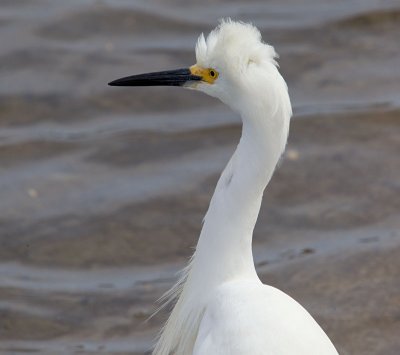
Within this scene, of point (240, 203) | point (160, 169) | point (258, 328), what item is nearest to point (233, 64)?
point (240, 203)

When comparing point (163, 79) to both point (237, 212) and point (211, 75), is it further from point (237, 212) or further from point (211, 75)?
point (237, 212)

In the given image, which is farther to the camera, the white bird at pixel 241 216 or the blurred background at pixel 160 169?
the blurred background at pixel 160 169

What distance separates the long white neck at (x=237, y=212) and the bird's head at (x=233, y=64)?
2.6 inches

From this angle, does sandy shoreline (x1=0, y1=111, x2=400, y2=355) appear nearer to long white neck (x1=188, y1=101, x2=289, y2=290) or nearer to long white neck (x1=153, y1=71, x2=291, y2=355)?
long white neck (x1=153, y1=71, x2=291, y2=355)

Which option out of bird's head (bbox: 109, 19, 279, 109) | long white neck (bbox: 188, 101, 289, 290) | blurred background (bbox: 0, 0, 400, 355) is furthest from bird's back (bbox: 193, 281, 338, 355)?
blurred background (bbox: 0, 0, 400, 355)

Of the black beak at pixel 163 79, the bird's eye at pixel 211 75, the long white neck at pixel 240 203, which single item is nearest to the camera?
the long white neck at pixel 240 203

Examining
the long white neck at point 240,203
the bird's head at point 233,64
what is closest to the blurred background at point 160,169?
the long white neck at point 240,203

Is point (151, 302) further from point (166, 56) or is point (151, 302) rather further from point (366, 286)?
point (166, 56)

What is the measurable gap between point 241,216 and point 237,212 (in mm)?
26

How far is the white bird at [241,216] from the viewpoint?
406 centimetres

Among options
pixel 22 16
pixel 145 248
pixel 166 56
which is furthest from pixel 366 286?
pixel 22 16

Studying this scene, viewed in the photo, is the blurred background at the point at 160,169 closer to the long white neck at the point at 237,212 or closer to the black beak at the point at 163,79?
the long white neck at the point at 237,212

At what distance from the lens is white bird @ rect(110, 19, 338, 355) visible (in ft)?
13.3

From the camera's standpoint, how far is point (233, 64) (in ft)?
13.5
